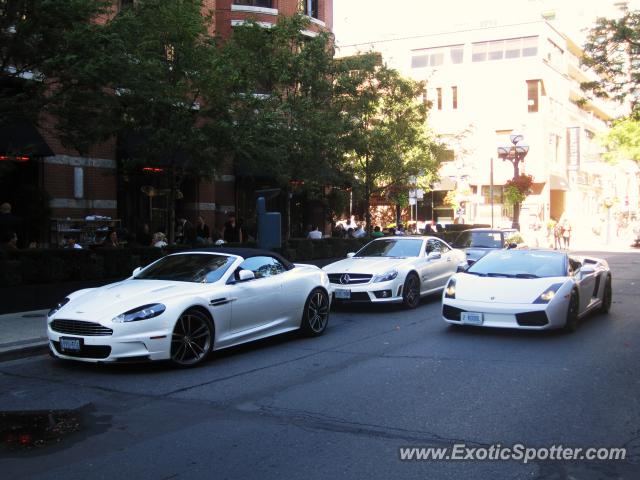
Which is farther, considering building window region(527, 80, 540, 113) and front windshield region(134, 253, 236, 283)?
building window region(527, 80, 540, 113)

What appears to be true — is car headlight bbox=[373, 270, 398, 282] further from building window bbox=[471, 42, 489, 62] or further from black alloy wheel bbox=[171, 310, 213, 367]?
building window bbox=[471, 42, 489, 62]

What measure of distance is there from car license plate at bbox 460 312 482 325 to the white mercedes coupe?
278 centimetres

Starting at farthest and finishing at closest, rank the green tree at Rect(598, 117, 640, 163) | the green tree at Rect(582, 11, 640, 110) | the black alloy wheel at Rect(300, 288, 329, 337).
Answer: the green tree at Rect(598, 117, 640, 163)
the green tree at Rect(582, 11, 640, 110)
the black alloy wheel at Rect(300, 288, 329, 337)

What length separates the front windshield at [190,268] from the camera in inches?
332

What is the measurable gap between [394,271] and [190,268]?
489 centimetres

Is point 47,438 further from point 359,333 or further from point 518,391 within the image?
point 359,333

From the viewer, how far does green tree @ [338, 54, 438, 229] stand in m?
19.2

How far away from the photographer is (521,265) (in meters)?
10.2

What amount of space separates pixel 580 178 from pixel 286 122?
48470mm

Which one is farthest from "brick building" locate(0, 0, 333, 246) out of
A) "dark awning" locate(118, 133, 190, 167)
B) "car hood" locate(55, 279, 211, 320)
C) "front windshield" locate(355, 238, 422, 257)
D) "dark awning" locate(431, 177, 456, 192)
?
"dark awning" locate(431, 177, 456, 192)

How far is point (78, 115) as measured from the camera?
10.9 metres

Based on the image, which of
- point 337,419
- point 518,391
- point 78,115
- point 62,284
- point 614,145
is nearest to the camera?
point 337,419

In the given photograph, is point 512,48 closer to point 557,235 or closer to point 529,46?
point 529,46

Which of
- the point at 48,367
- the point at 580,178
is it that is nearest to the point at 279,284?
the point at 48,367
